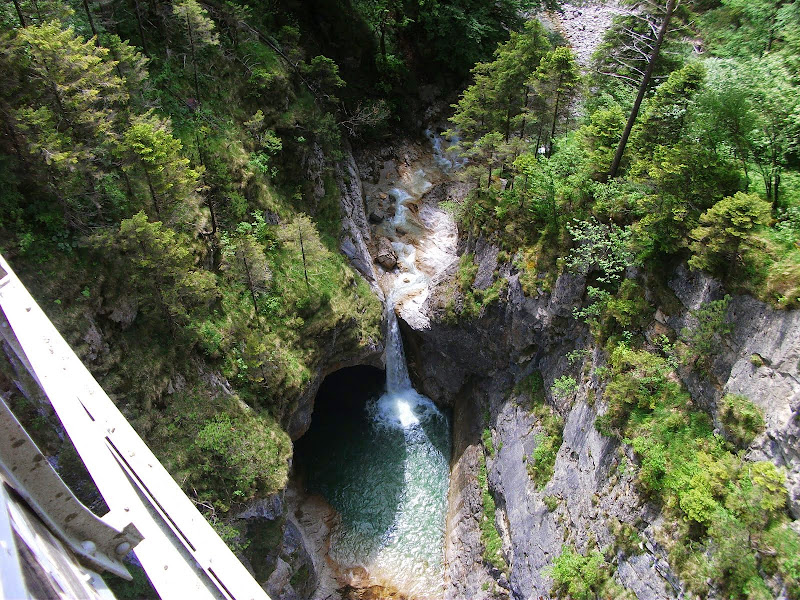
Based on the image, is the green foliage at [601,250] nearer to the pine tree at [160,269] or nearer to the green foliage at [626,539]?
the green foliage at [626,539]

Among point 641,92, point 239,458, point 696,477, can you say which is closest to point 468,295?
point 641,92

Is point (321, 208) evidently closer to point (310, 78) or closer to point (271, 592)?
point (310, 78)

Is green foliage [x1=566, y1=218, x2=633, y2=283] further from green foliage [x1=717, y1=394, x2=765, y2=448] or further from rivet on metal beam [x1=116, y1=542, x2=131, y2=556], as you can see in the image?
rivet on metal beam [x1=116, y1=542, x2=131, y2=556]

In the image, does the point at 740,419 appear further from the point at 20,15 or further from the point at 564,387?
the point at 20,15

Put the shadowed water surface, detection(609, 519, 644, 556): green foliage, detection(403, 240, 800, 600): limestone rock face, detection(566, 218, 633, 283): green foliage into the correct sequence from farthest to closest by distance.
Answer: the shadowed water surface < detection(566, 218, 633, 283): green foliage < detection(609, 519, 644, 556): green foliage < detection(403, 240, 800, 600): limestone rock face

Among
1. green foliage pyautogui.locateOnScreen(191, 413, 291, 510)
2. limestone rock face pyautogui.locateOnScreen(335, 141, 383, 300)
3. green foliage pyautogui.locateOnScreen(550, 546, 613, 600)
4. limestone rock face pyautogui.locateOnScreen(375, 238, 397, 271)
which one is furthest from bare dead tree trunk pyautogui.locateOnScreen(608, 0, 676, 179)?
green foliage pyautogui.locateOnScreen(191, 413, 291, 510)

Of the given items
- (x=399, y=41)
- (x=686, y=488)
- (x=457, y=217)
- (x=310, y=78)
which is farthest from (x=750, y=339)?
(x=399, y=41)
